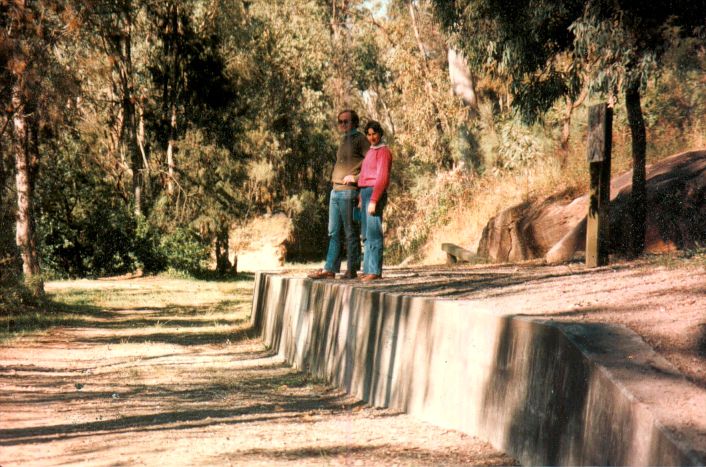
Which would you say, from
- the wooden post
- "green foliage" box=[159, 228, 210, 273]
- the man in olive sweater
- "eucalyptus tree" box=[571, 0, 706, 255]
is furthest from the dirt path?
"green foliage" box=[159, 228, 210, 273]

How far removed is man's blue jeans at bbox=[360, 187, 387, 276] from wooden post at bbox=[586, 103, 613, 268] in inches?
90.2

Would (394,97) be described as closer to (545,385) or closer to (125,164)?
(125,164)

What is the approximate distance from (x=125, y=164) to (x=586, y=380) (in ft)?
101

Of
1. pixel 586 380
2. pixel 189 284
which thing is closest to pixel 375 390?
pixel 586 380

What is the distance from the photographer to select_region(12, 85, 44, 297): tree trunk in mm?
18156

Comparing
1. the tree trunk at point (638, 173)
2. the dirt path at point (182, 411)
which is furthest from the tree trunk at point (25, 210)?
the tree trunk at point (638, 173)

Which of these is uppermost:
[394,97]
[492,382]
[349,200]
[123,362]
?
[394,97]

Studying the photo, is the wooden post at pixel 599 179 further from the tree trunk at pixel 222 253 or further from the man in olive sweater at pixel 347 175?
the tree trunk at pixel 222 253

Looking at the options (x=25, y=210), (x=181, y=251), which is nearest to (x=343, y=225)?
(x=25, y=210)

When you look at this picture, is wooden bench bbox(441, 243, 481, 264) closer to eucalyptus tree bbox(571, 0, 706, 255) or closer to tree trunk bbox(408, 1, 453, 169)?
eucalyptus tree bbox(571, 0, 706, 255)

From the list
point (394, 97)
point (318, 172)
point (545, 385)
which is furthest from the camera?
point (318, 172)

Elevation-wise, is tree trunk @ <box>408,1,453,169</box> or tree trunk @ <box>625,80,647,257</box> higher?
tree trunk @ <box>408,1,453,169</box>

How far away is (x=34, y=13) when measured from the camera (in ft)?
53.4

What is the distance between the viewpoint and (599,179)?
36.3 feet
